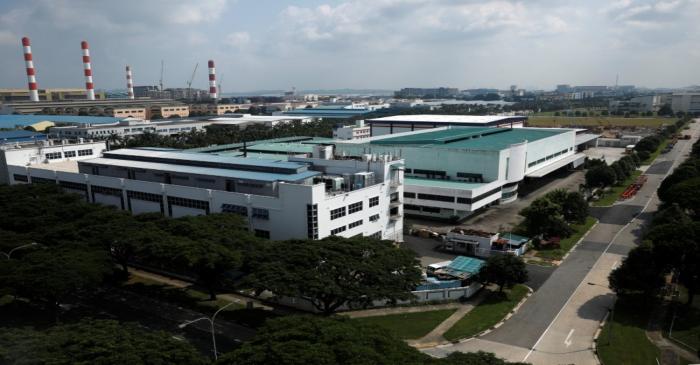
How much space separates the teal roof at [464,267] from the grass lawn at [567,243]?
29.5 feet

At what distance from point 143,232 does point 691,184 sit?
57391 millimetres

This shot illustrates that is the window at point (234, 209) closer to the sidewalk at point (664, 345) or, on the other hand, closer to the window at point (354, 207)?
the window at point (354, 207)

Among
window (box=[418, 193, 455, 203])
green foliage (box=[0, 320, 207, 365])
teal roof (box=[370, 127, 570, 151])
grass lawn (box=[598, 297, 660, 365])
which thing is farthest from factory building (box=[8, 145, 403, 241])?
teal roof (box=[370, 127, 570, 151])

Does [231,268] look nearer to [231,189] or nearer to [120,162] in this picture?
[231,189]

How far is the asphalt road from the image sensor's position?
3072cm

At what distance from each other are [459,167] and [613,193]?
2720 centimetres

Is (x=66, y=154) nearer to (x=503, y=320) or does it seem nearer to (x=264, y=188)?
(x=264, y=188)

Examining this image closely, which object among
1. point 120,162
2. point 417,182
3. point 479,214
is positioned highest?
point 120,162

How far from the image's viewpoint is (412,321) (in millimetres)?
35094

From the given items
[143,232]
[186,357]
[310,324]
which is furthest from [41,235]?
A: [310,324]

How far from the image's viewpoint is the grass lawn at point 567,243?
159 ft

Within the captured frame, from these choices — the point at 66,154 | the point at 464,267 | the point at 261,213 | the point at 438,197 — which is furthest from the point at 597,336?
the point at 66,154

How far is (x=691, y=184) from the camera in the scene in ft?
180

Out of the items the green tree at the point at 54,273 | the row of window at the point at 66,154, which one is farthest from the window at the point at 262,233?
the row of window at the point at 66,154
